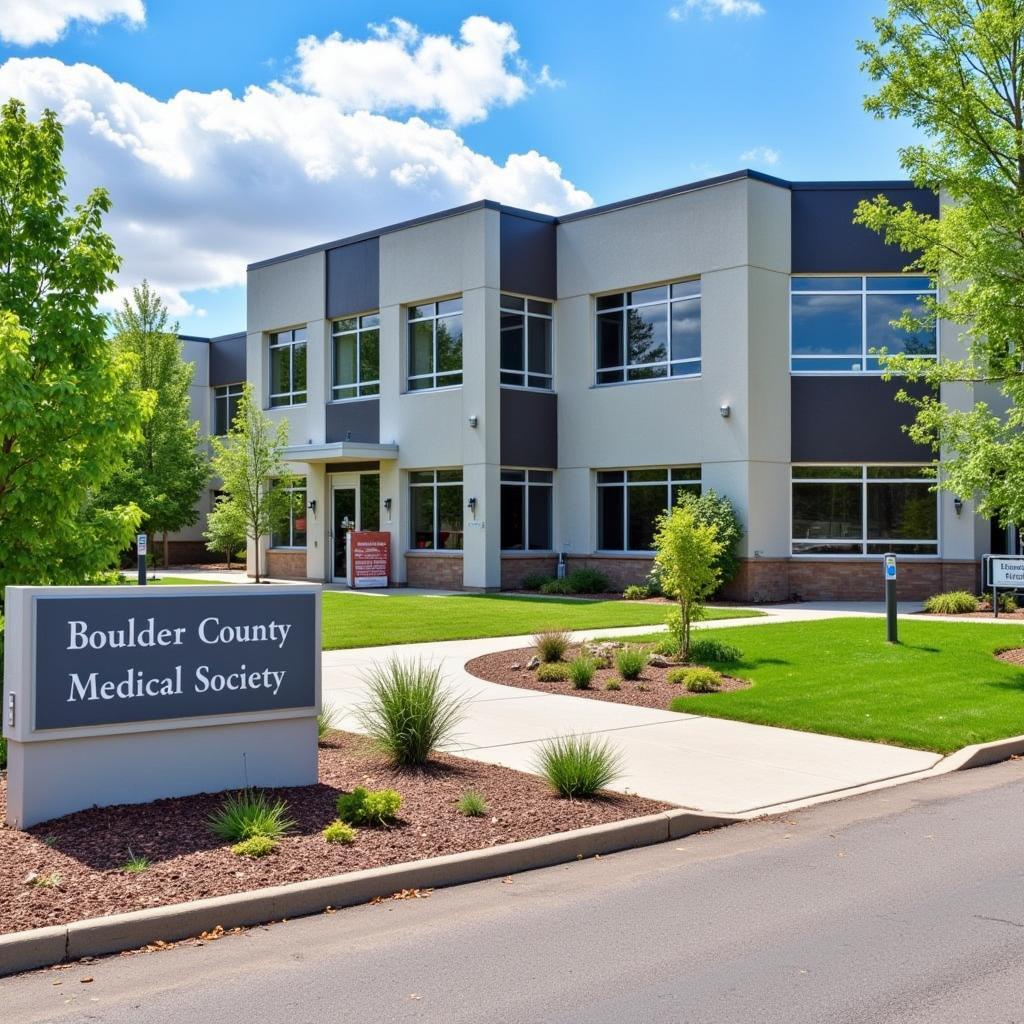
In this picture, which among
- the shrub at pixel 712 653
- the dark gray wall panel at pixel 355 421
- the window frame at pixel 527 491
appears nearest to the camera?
the shrub at pixel 712 653

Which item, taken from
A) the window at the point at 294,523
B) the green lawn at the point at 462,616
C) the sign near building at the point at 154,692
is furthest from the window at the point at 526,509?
the sign near building at the point at 154,692

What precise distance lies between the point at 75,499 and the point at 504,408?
64.8 feet

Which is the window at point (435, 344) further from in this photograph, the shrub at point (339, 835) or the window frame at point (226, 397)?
the shrub at point (339, 835)

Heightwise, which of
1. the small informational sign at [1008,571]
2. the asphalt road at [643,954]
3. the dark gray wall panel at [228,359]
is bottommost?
the asphalt road at [643,954]

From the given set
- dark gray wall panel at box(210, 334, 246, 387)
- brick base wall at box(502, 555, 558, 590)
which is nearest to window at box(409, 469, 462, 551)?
brick base wall at box(502, 555, 558, 590)

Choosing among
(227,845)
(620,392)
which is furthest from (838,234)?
(227,845)

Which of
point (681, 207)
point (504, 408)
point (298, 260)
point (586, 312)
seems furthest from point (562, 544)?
point (298, 260)

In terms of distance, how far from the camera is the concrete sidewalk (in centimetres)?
879

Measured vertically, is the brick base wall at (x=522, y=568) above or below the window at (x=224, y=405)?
below

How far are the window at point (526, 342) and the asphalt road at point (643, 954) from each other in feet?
73.1

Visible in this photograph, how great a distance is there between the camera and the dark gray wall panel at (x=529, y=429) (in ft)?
93.4

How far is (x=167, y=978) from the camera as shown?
5.16 meters

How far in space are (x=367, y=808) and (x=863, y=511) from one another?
67.8 ft

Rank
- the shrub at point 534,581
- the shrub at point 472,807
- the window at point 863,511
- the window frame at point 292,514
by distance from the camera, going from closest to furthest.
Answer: the shrub at point 472,807
the window at point 863,511
the shrub at point 534,581
the window frame at point 292,514
